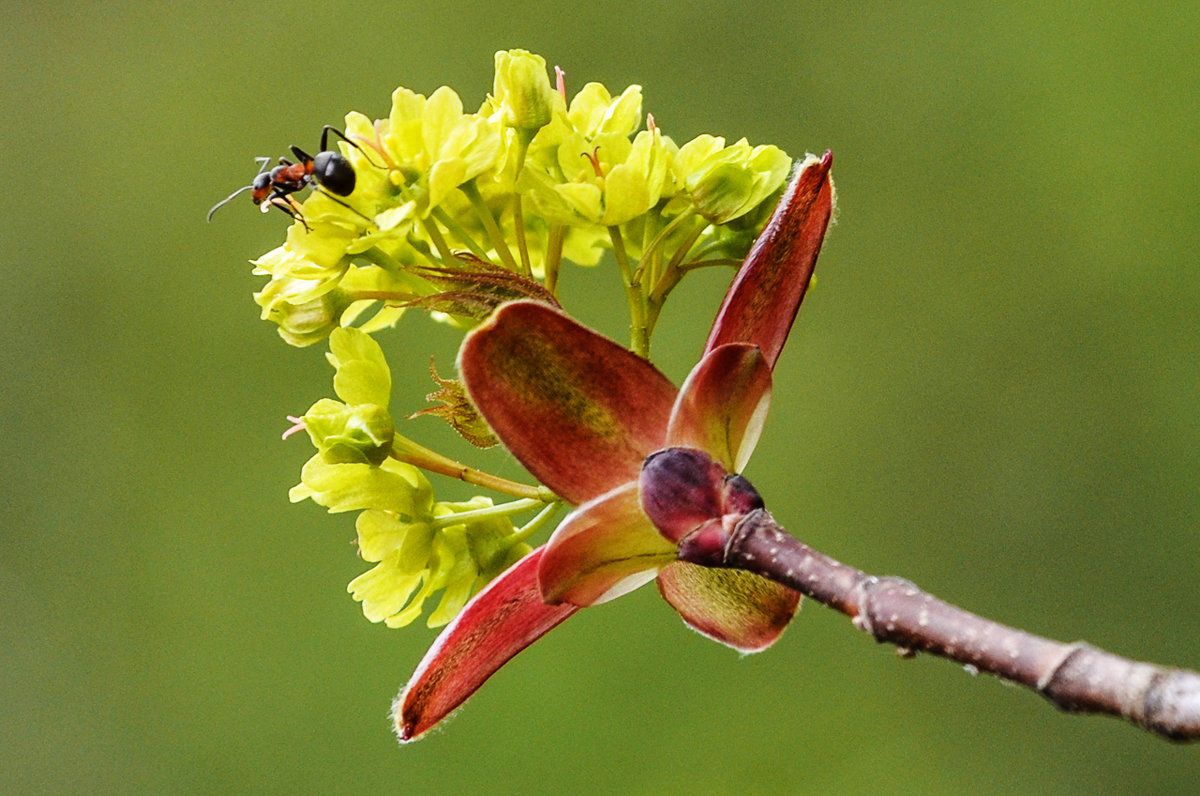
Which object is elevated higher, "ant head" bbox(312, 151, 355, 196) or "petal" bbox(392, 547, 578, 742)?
"ant head" bbox(312, 151, 355, 196)

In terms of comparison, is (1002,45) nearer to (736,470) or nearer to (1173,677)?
(736,470)

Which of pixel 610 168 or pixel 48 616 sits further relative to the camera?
pixel 48 616

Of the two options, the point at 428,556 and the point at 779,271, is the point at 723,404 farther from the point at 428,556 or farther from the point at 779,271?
the point at 428,556

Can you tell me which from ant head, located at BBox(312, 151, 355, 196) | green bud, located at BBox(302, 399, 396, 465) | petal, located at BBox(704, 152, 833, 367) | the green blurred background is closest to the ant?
ant head, located at BBox(312, 151, 355, 196)

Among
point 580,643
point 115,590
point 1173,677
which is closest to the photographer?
point 1173,677

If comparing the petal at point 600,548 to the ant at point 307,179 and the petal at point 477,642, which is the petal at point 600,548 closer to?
the petal at point 477,642

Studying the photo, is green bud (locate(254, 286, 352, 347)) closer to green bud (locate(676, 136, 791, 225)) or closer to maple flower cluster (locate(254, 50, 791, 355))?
maple flower cluster (locate(254, 50, 791, 355))

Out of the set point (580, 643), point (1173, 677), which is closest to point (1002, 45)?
point (580, 643)
